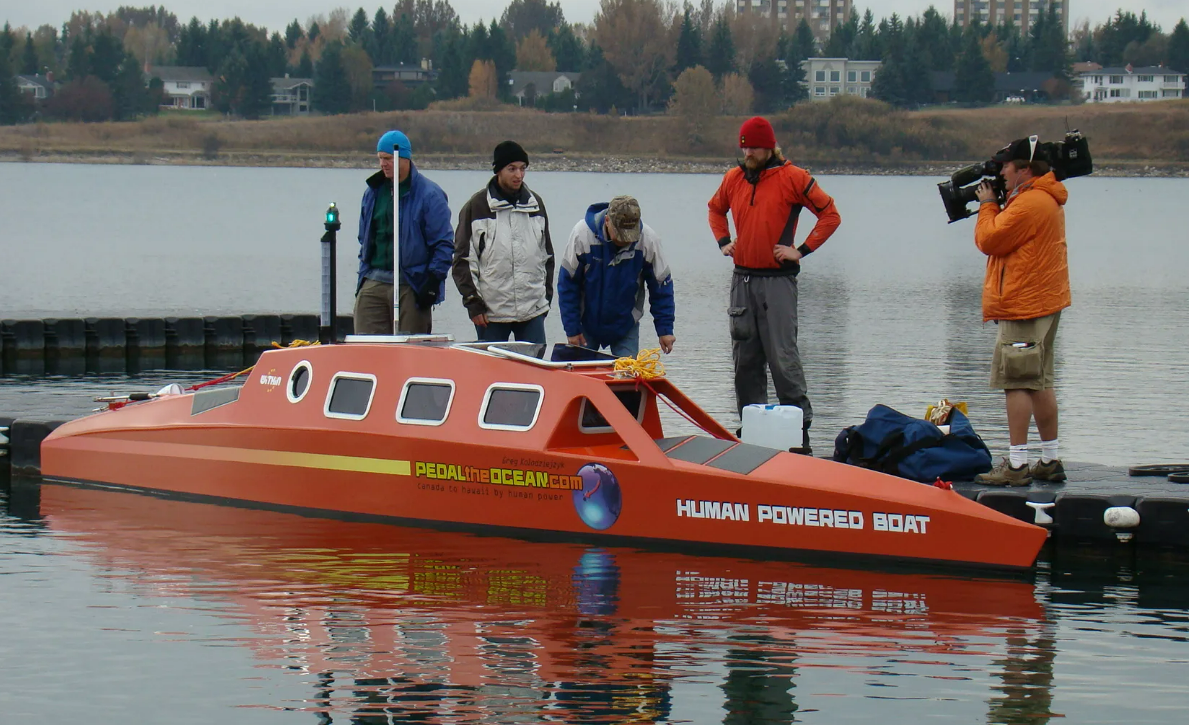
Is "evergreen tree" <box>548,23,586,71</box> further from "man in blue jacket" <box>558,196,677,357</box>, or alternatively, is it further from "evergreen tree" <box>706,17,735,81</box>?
"man in blue jacket" <box>558,196,677,357</box>

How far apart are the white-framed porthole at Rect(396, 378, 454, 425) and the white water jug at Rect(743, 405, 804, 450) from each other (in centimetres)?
213

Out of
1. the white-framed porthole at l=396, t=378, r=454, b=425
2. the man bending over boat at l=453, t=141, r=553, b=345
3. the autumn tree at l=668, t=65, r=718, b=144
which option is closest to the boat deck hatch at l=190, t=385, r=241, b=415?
the white-framed porthole at l=396, t=378, r=454, b=425

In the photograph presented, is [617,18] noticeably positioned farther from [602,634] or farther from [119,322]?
[602,634]

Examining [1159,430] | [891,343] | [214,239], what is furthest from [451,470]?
[214,239]

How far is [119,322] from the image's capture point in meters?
22.6

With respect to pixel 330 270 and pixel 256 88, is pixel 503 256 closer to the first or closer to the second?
pixel 330 270

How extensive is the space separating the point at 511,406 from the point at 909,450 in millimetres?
2739

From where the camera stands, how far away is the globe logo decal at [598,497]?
1084cm

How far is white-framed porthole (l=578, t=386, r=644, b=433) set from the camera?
36.5ft

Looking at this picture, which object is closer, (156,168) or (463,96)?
(156,168)

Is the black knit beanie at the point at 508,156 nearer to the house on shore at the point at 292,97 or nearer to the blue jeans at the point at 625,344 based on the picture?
the blue jeans at the point at 625,344

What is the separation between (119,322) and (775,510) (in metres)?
14.5

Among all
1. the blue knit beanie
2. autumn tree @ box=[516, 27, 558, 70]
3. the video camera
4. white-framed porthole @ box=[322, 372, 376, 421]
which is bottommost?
white-framed porthole @ box=[322, 372, 376, 421]

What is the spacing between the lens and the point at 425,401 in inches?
456
